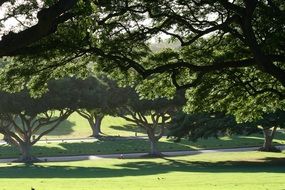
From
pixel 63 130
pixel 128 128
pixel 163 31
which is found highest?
pixel 163 31

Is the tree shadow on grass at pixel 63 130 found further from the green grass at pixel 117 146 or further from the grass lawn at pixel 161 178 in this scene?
the grass lawn at pixel 161 178

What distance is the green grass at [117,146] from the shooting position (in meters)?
61.8

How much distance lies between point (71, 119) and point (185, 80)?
87533 millimetres

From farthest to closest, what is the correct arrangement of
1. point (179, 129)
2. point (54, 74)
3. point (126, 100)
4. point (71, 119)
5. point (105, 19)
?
point (71, 119)
point (126, 100)
point (179, 129)
point (54, 74)
point (105, 19)

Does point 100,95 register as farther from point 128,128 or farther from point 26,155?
point 128,128

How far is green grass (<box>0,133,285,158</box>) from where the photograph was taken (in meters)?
61.8

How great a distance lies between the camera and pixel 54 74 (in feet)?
72.0

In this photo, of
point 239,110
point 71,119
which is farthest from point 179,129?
point 71,119

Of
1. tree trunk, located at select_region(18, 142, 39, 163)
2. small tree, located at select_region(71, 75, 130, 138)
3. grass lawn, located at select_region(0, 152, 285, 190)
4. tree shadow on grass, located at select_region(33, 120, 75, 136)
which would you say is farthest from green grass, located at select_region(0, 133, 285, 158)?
tree shadow on grass, located at select_region(33, 120, 75, 136)

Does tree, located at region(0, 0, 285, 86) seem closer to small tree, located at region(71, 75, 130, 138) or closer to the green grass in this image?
small tree, located at region(71, 75, 130, 138)

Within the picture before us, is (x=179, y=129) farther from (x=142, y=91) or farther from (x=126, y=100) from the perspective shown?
(x=142, y=91)

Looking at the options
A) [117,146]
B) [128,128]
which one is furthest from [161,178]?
[128,128]

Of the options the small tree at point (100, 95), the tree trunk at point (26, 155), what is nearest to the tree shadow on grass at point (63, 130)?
the small tree at point (100, 95)

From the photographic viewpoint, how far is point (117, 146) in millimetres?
66500
